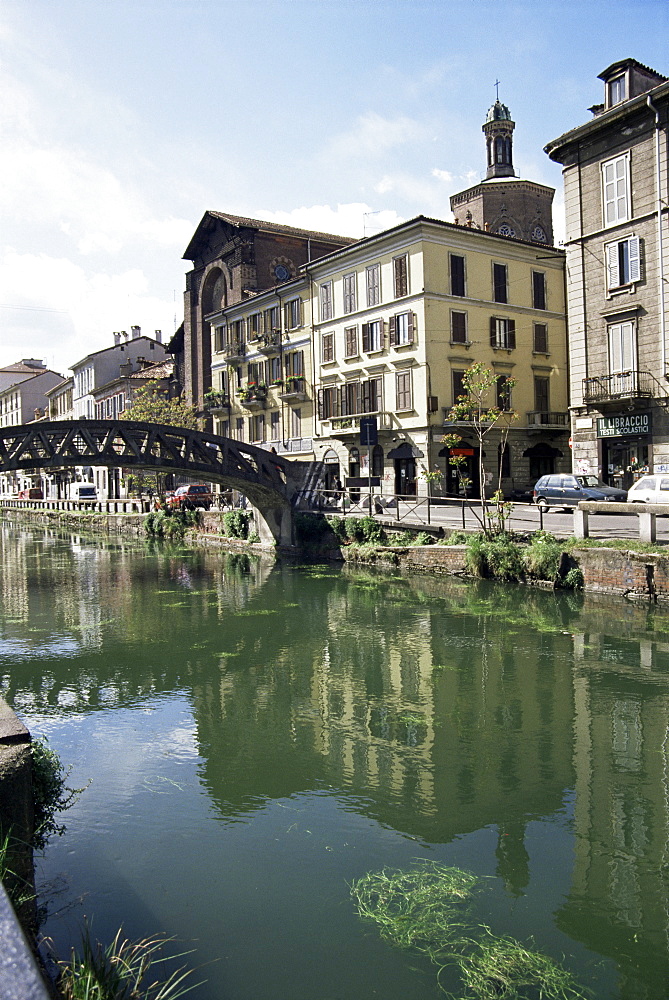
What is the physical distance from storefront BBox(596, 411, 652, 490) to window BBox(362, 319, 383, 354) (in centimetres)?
1303

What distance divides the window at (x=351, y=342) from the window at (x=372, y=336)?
0.69m

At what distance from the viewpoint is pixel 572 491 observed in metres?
→ 27.5

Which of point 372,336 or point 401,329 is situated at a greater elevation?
point 372,336

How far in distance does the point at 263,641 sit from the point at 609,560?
8.52 metres

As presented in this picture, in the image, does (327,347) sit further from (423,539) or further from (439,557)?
(439,557)

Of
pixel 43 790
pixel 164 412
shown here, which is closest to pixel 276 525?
pixel 164 412

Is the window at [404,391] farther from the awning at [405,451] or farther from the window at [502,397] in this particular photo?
the window at [502,397]

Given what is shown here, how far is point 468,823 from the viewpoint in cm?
756

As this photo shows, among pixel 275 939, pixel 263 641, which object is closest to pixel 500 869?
pixel 275 939

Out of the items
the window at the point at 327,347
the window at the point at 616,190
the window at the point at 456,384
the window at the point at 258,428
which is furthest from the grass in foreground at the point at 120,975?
the window at the point at 258,428

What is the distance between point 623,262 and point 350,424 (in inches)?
617

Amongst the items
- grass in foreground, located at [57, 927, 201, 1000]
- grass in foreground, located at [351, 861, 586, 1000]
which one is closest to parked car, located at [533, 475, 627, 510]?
grass in foreground, located at [351, 861, 586, 1000]

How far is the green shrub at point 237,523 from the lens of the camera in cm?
3647

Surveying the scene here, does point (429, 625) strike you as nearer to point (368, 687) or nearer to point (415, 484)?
point (368, 687)
